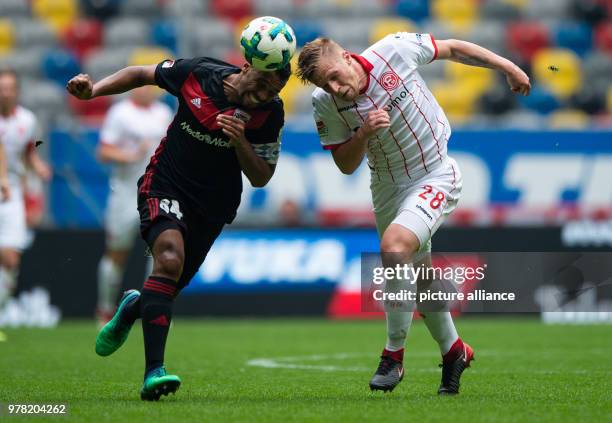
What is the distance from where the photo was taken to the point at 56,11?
22641 mm

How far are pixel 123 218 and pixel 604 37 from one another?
463 inches

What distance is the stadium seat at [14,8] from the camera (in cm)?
2233

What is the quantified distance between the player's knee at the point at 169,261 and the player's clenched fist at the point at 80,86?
1068 mm

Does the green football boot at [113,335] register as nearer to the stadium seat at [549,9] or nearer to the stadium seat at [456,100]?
the stadium seat at [456,100]

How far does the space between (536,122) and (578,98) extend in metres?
1.18

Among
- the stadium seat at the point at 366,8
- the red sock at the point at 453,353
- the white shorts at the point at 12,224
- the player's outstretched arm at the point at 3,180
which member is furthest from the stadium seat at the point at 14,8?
the red sock at the point at 453,353

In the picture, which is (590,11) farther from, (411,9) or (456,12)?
(411,9)

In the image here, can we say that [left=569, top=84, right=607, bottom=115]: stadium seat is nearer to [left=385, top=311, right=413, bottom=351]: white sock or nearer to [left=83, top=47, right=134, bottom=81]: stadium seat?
[left=83, top=47, right=134, bottom=81]: stadium seat

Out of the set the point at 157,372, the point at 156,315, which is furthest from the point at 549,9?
the point at 157,372

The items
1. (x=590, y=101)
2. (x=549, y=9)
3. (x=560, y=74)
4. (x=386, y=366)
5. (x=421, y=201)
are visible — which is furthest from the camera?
(x=549, y=9)

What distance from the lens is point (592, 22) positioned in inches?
858

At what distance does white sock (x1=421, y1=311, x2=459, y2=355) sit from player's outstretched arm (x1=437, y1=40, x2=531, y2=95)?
1525 mm

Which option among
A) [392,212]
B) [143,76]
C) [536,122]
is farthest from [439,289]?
[536,122]

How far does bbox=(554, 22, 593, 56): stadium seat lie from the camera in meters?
21.4
